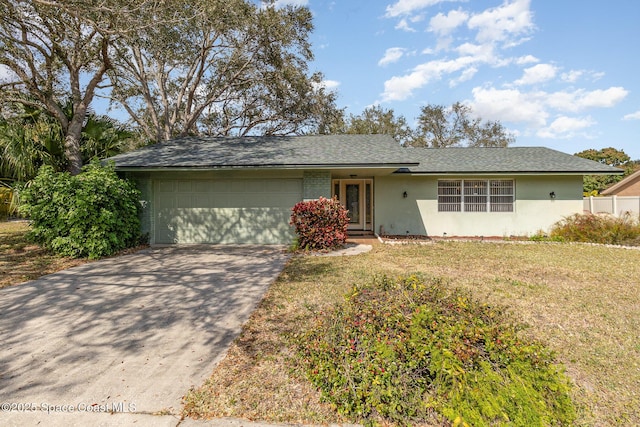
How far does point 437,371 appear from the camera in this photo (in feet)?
7.07

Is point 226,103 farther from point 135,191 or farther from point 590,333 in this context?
point 590,333

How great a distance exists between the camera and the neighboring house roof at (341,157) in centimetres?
941

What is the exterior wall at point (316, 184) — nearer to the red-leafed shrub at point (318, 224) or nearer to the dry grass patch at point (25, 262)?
the red-leafed shrub at point (318, 224)

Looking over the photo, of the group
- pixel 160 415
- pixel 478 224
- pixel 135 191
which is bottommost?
pixel 160 415

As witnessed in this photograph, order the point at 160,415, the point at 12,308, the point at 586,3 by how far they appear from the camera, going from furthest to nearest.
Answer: the point at 586,3
the point at 12,308
the point at 160,415

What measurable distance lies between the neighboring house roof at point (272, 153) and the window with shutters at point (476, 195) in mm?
2850

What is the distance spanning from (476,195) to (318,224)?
271 inches

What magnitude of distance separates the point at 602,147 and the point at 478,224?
44389 millimetres

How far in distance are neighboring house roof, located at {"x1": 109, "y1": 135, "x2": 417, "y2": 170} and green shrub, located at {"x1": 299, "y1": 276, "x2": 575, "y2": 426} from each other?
22.9ft

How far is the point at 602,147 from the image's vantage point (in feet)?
132

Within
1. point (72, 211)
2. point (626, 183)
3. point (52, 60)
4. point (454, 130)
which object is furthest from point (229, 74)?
point (626, 183)

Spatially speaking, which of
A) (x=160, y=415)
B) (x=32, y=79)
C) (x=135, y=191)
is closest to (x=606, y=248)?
(x=160, y=415)

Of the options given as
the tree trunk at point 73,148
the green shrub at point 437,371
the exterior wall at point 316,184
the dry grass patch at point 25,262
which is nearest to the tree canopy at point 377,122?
the exterior wall at point 316,184

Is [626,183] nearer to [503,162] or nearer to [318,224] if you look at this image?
[503,162]
